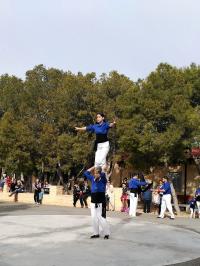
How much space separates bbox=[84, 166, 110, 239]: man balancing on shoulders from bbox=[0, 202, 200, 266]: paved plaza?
28cm

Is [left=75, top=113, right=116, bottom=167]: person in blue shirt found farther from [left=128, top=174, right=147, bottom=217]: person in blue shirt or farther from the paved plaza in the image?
[left=128, top=174, right=147, bottom=217]: person in blue shirt

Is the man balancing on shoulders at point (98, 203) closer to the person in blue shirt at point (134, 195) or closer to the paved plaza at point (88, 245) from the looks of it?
the paved plaza at point (88, 245)

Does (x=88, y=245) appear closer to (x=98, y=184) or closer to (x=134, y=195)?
(x=98, y=184)

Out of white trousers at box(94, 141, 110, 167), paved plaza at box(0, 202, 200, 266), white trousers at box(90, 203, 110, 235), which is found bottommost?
paved plaza at box(0, 202, 200, 266)

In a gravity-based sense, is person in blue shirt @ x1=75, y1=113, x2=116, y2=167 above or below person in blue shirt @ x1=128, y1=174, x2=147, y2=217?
above

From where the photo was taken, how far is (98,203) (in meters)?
11.7

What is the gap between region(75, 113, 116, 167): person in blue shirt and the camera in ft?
41.1

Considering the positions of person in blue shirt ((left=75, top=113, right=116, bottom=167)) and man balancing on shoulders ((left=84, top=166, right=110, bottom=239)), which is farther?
person in blue shirt ((left=75, top=113, right=116, bottom=167))

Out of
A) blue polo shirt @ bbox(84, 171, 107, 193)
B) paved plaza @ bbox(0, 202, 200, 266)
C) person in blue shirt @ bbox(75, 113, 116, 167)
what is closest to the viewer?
paved plaza @ bbox(0, 202, 200, 266)

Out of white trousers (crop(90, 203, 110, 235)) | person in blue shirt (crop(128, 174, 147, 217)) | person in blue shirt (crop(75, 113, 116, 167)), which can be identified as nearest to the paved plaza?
white trousers (crop(90, 203, 110, 235))

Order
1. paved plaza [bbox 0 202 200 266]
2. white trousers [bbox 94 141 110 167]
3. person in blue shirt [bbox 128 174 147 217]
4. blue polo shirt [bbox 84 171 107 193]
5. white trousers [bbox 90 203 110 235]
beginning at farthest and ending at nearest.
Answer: person in blue shirt [bbox 128 174 147 217] < white trousers [bbox 94 141 110 167] < blue polo shirt [bbox 84 171 107 193] < white trousers [bbox 90 203 110 235] < paved plaza [bbox 0 202 200 266]

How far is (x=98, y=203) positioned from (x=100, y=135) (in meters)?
1.73

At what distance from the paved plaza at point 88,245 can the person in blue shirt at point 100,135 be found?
174 cm

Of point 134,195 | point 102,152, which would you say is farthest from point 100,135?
point 134,195
